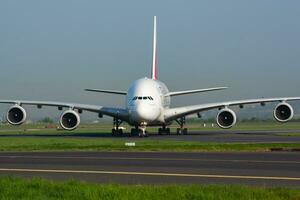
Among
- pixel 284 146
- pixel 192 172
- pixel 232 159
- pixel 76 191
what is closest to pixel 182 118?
pixel 284 146

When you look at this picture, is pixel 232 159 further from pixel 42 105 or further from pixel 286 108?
pixel 42 105

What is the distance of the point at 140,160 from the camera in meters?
22.2

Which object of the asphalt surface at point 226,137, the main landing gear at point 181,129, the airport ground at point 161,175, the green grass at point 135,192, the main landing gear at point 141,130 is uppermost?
the main landing gear at point 181,129

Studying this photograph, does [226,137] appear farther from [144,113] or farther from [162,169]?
[162,169]

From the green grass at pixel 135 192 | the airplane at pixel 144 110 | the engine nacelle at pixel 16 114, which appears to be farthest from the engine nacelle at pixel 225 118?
the green grass at pixel 135 192

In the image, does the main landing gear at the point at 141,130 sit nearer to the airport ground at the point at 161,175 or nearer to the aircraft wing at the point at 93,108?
the aircraft wing at the point at 93,108

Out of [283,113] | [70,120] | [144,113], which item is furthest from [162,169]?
[283,113]

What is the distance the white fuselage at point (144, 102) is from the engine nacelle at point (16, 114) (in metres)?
8.30

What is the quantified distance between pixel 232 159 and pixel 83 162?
214 inches

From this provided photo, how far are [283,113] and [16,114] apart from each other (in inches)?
838

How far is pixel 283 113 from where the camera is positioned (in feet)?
163

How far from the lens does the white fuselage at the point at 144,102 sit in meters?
47.6

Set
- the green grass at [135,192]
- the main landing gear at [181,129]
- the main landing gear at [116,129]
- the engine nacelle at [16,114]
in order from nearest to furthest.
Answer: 1. the green grass at [135,192]
2. the engine nacelle at [16,114]
3. the main landing gear at [116,129]
4. the main landing gear at [181,129]

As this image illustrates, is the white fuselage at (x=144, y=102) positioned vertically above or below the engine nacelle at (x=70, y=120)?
above
